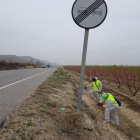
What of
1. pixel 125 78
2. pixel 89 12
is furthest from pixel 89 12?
pixel 125 78

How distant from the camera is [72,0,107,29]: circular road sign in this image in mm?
1861

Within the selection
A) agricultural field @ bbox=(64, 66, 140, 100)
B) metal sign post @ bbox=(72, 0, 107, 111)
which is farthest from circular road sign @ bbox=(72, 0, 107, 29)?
agricultural field @ bbox=(64, 66, 140, 100)

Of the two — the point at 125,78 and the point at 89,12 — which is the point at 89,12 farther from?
the point at 125,78

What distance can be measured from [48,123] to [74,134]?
58cm

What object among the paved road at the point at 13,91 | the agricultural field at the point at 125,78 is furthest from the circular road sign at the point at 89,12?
the agricultural field at the point at 125,78

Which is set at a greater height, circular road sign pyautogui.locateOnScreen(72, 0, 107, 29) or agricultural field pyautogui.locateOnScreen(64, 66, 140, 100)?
circular road sign pyautogui.locateOnScreen(72, 0, 107, 29)

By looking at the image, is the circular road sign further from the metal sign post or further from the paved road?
the paved road

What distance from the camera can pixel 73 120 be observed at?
8.35 ft

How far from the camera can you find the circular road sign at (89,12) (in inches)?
73.3

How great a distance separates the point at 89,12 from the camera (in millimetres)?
1883

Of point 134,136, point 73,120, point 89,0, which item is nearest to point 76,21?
point 89,0

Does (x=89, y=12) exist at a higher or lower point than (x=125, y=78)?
higher

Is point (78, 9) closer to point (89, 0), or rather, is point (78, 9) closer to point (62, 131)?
point (89, 0)

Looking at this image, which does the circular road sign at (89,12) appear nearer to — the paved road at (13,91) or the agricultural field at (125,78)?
the paved road at (13,91)
